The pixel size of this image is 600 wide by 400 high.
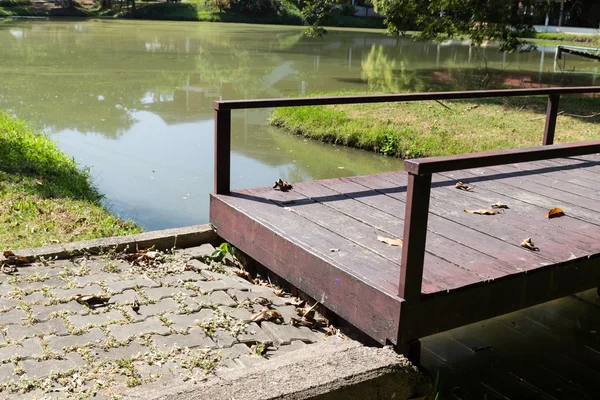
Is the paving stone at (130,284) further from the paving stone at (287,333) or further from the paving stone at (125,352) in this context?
the paving stone at (287,333)

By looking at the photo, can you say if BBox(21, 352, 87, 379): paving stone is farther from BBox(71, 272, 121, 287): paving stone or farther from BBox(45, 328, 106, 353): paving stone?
BBox(71, 272, 121, 287): paving stone

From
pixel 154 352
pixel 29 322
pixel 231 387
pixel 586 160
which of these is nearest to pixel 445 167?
pixel 231 387

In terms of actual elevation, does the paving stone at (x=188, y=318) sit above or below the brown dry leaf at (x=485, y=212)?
below

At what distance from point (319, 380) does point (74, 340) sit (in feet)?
4.32

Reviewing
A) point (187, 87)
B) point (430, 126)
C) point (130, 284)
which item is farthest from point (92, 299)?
point (187, 87)

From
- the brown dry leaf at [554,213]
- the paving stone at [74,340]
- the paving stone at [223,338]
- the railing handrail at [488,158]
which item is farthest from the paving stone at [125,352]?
the brown dry leaf at [554,213]

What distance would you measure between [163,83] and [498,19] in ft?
29.4

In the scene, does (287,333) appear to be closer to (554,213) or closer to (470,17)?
(554,213)

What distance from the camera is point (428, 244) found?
411 cm

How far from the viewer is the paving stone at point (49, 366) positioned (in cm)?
325

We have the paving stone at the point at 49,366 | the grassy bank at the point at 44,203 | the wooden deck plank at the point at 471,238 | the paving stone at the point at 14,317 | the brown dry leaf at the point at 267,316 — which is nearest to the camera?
the paving stone at the point at 49,366

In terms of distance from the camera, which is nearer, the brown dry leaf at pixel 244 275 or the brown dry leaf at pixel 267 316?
the brown dry leaf at pixel 267 316

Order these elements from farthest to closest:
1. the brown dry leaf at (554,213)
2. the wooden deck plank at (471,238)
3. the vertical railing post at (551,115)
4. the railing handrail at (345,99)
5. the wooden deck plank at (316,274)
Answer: the vertical railing post at (551,115), the railing handrail at (345,99), the brown dry leaf at (554,213), the wooden deck plank at (471,238), the wooden deck plank at (316,274)

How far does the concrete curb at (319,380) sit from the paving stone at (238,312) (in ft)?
1.91
